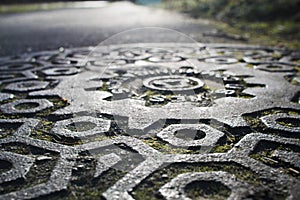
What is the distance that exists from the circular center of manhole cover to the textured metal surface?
0.02m

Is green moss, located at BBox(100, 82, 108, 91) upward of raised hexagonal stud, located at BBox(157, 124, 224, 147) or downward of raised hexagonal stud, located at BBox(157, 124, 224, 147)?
downward

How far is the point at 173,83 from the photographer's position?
3.54 meters

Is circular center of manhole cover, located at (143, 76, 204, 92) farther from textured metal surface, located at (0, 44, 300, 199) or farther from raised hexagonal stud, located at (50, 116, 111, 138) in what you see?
raised hexagonal stud, located at (50, 116, 111, 138)

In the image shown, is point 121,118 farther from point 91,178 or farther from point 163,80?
point 163,80


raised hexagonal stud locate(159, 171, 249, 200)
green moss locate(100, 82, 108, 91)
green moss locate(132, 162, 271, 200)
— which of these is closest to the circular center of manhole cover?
green moss locate(100, 82, 108, 91)

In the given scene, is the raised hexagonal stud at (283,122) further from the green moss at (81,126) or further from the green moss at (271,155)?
the green moss at (81,126)

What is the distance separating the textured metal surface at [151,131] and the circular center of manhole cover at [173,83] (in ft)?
0.06

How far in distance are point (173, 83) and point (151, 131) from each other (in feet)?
4.03

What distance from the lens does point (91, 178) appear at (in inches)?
71.8

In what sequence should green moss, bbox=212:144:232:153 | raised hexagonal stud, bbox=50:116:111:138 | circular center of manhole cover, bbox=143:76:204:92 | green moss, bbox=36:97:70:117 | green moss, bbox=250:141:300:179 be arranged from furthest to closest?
circular center of manhole cover, bbox=143:76:204:92 → green moss, bbox=36:97:70:117 → raised hexagonal stud, bbox=50:116:111:138 → green moss, bbox=212:144:232:153 → green moss, bbox=250:141:300:179

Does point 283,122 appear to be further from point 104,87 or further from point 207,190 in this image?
point 104,87

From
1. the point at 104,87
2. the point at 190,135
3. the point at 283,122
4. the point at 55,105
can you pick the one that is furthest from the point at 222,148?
the point at 104,87

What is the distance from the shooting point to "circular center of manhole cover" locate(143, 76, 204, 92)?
11.0 ft

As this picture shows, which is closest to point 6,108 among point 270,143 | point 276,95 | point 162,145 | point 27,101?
point 27,101
